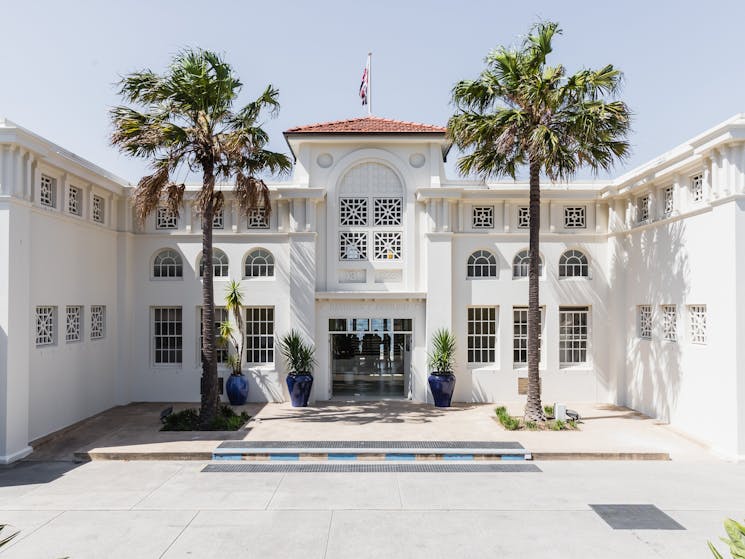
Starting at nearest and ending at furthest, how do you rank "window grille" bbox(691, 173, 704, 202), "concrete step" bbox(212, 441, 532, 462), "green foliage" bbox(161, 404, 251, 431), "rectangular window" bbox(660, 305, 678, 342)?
"concrete step" bbox(212, 441, 532, 462)
"window grille" bbox(691, 173, 704, 202)
"green foliage" bbox(161, 404, 251, 431)
"rectangular window" bbox(660, 305, 678, 342)

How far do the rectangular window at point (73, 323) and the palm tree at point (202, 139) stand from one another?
310 centimetres

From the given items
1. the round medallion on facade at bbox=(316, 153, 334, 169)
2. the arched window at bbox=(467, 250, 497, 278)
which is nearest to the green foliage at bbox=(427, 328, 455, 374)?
the arched window at bbox=(467, 250, 497, 278)

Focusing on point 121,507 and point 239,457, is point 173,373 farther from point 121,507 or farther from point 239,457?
point 121,507

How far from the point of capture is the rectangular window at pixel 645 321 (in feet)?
44.9

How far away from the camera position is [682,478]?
9.35 metres

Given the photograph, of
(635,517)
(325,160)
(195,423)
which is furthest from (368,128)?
(635,517)

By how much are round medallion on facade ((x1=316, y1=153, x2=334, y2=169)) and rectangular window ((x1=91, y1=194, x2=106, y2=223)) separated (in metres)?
5.81

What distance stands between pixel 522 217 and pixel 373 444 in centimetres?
797

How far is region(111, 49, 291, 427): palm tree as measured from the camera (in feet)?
37.9

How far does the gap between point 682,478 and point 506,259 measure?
7341 mm

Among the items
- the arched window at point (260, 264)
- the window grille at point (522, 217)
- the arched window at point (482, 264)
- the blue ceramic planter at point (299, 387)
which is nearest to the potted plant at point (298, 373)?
the blue ceramic planter at point (299, 387)

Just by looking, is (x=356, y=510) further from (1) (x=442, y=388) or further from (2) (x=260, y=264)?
(2) (x=260, y=264)

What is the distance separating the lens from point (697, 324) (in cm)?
1154

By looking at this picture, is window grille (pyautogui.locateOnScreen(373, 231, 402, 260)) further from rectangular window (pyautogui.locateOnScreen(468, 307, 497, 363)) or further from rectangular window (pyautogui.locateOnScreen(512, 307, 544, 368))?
rectangular window (pyautogui.locateOnScreen(512, 307, 544, 368))
